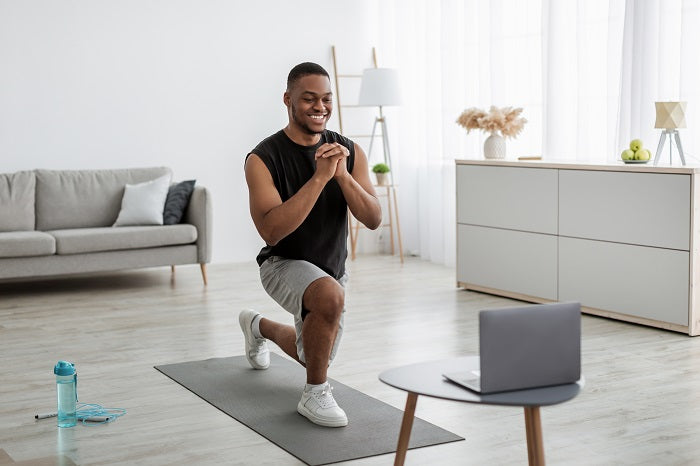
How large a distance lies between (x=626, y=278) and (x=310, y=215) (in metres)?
2.24

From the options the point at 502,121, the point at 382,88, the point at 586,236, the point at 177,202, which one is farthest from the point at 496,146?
the point at 177,202

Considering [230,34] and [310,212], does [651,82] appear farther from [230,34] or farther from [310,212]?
[230,34]

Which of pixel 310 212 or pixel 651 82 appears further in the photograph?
pixel 651 82

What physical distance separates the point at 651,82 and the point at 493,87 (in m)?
1.53

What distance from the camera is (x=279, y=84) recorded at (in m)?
7.97

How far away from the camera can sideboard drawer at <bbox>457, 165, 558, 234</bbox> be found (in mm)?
5641

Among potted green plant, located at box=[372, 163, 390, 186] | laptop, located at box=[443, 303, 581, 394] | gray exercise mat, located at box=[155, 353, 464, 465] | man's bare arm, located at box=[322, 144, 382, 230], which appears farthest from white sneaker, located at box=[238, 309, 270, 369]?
potted green plant, located at box=[372, 163, 390, 186]

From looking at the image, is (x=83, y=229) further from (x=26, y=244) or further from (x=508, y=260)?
(x=508, y=260)

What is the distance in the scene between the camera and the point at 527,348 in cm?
233

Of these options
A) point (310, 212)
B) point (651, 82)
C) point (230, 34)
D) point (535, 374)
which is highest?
point (230, 34)

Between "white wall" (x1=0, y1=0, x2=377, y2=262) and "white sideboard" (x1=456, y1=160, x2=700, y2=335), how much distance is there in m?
2.31

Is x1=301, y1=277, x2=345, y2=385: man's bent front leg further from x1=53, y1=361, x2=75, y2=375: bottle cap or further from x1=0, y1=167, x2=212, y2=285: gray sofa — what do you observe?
x1=0, y1=167, x2=212, y2=285: gray sofa

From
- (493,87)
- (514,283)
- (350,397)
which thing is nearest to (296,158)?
(350,397)

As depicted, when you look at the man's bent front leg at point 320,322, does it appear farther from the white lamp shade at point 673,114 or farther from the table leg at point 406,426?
the white lamp shade at point 673,114
